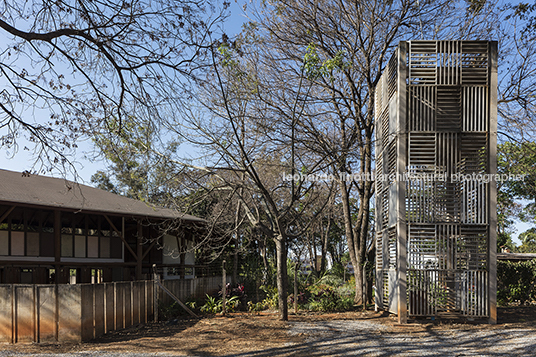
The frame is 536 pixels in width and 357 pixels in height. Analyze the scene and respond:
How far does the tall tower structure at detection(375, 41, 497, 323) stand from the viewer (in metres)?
12.4

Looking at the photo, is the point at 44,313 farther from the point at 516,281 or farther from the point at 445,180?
the point at 516,281

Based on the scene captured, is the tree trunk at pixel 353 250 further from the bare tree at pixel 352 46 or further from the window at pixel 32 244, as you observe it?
the window at pixel 32 244

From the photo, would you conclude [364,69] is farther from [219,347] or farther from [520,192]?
[520,192]

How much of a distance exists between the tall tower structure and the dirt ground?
766 mm

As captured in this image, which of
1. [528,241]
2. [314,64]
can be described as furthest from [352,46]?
[528,241]

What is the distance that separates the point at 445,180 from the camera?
42.0 ft

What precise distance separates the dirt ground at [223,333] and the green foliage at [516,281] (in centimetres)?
275

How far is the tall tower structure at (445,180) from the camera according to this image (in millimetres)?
12438

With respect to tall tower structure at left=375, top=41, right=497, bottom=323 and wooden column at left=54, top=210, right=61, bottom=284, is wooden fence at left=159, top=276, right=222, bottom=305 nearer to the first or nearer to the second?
wooden column at left=54, top=210, right=61, bottom=284

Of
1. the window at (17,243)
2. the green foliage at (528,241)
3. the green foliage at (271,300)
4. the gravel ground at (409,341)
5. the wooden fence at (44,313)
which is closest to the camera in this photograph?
the gravel ground at (409,341)

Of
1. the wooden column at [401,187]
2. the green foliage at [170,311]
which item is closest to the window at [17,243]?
the green foliage at [170,311]

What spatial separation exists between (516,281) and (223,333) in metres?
12.0

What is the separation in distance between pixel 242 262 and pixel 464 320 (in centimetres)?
1461

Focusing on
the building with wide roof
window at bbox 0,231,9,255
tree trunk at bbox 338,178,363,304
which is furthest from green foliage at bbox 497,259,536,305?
window at bbox 0,231,9,255
